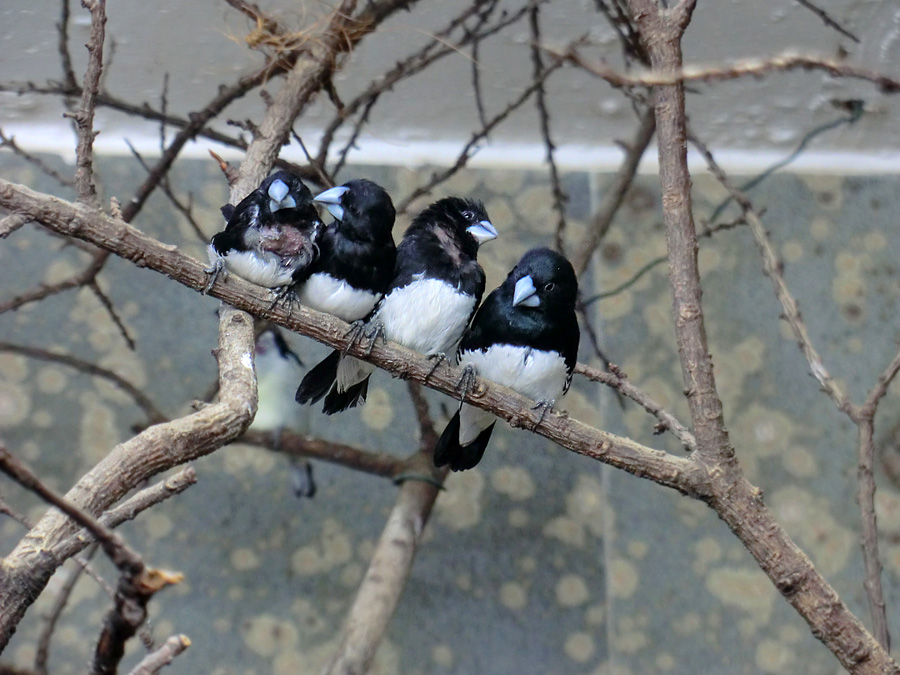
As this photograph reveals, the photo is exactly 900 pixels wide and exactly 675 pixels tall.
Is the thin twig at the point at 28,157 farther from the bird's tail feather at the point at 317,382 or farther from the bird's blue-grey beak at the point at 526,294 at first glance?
the bird's blue-grey beak at the point at 526,294

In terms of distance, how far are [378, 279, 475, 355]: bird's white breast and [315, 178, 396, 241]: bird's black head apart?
3.9 inches

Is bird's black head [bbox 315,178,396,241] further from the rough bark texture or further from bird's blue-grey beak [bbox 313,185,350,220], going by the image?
the rough bark texture

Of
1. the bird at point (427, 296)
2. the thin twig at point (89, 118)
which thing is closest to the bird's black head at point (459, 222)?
the bird at point (427, 296)

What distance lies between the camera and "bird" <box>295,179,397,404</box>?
1350 mm

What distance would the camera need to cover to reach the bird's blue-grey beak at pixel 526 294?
1.34 metres

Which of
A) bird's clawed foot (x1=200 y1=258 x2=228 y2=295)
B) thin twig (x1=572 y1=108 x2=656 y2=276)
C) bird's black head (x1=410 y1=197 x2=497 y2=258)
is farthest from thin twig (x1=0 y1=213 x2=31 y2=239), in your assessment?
thin twig (x1=572 y1=108 x2=656 y2=276)

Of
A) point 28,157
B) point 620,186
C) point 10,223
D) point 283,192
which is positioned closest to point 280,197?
point 283,192

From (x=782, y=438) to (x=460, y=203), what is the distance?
4.65ft

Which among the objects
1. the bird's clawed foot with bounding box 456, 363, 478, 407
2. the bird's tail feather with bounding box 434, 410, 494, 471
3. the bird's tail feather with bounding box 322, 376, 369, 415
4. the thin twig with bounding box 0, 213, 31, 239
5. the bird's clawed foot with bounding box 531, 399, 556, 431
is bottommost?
the bird's tail feather with bounding box 434, 410, 494, 471

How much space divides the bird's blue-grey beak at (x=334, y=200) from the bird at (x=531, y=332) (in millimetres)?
268

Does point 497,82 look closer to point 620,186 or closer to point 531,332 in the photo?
point 620,186

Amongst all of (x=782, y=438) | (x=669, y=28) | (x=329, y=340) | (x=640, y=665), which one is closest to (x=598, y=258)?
(x=782, y=438)

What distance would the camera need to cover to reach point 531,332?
137 centimetres

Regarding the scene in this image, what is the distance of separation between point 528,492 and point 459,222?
1170mm
